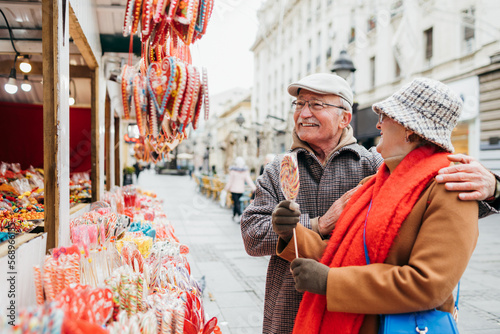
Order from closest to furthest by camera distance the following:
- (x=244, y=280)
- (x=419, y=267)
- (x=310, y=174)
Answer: (x=419, y=267) → (x=310, y=174) → (x=244, y=280)

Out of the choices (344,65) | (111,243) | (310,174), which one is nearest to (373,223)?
(310,174)

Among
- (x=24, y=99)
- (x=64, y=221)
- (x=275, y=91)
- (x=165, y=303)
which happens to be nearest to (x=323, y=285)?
(x=165, y=303)

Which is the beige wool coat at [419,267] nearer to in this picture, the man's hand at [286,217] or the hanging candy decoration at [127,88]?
the man's hand at [286,217]

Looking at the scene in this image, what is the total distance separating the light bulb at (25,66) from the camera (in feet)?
18.4

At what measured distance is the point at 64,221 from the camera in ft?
8.04

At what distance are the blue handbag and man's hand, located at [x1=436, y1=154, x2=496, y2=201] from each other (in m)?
0.42

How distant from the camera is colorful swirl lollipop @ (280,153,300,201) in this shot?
5.28ft

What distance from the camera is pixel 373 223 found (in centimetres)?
138

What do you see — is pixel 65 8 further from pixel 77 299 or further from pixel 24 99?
pixel 24 99

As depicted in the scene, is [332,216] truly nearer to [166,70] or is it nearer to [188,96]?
[188,96]

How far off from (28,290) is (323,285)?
1.52 m

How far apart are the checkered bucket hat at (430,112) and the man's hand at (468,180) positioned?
107mm

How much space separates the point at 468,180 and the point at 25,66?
6.22 m

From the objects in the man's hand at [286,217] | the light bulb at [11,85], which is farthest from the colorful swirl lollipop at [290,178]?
the light bulb at [11,85]
